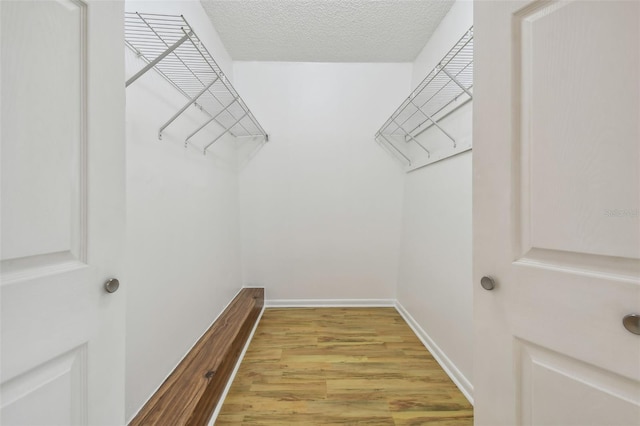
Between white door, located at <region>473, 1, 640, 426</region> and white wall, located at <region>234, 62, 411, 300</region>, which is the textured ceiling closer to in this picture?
white wall, located at <region>234, 62, 411, 300</region>

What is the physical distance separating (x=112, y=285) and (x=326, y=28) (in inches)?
84.4

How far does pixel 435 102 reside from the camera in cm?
175

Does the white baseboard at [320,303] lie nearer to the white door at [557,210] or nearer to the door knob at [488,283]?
the white door at [557,210]

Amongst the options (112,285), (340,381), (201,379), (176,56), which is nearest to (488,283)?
(112,285)

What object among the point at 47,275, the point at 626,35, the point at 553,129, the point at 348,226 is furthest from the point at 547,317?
the point at 348,226

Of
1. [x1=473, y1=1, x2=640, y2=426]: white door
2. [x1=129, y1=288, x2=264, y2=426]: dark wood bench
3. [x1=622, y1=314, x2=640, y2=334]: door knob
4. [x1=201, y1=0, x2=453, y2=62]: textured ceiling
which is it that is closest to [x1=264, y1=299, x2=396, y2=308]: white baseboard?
[x1=129, y1=288, x2=264, y2=426]: dark wood bench

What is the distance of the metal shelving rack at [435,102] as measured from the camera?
1.31 m

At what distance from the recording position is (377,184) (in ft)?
7.74

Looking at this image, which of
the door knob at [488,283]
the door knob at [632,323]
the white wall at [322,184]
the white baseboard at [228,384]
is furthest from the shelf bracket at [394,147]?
the white baseboard at [228,384]

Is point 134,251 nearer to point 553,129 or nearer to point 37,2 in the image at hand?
point 37,2

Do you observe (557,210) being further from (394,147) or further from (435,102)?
(394,147)

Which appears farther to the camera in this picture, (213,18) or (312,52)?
(312,52)

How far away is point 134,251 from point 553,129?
144cm

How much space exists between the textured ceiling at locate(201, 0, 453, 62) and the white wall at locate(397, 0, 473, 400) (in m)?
0.18
